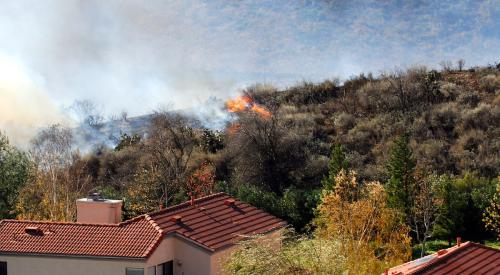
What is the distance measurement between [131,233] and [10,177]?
20.1m

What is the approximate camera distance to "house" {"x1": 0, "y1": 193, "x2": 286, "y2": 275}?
110 ft

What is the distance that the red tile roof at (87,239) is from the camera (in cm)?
3362

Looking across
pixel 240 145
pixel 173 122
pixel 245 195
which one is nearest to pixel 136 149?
pixel 173 122

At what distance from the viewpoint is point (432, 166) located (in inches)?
2618

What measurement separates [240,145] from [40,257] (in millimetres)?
34870

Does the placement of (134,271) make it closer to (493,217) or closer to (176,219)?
(176,219)

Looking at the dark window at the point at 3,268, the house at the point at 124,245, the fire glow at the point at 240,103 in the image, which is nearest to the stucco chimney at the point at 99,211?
the house at the point at 124,245

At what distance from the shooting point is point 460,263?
31203 millimetres

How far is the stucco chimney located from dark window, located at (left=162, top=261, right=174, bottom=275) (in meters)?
4.31

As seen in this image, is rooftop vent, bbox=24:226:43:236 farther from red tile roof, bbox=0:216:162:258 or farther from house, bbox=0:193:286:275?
red tile roof, bbox=0:216:162:258

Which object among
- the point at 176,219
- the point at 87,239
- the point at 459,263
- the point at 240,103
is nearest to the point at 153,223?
the point at 176,219

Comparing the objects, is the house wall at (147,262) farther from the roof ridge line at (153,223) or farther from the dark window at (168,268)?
the roof ridge line at (153,223)

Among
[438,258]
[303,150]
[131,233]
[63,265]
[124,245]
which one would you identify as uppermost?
[303,150]

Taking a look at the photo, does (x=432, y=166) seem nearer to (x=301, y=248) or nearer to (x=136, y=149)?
(x=136, y=149)
